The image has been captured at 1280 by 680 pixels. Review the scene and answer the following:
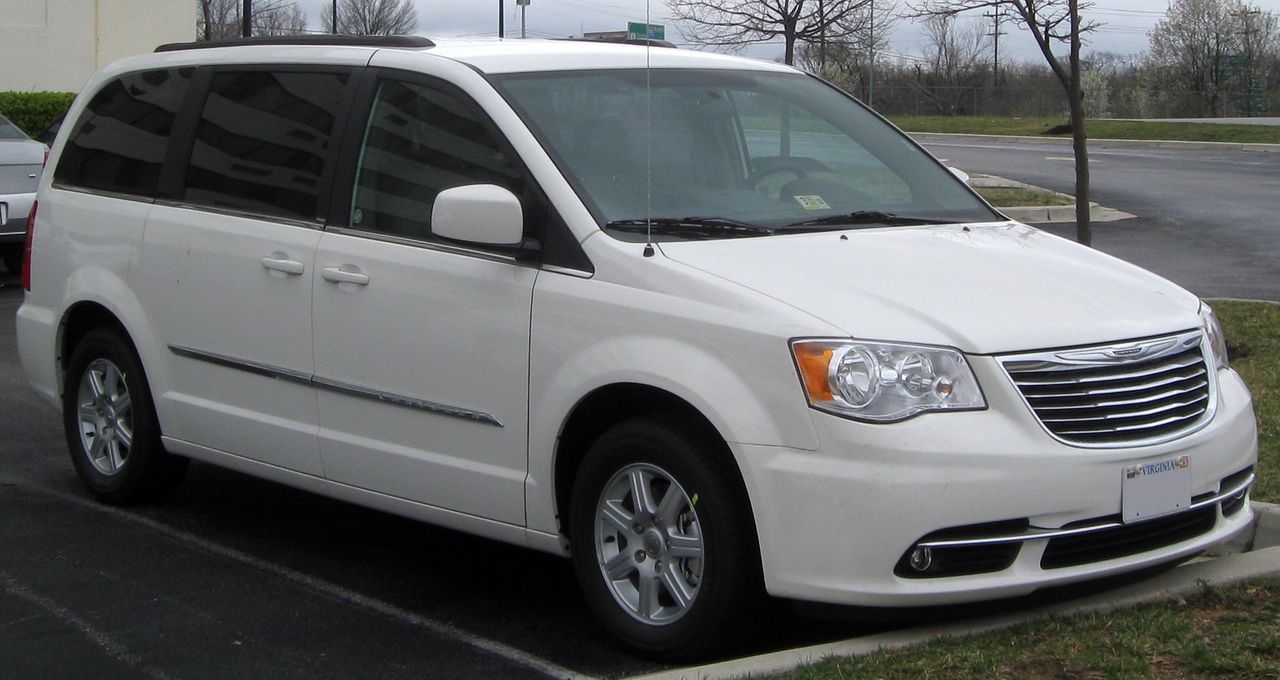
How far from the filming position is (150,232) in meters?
6.36

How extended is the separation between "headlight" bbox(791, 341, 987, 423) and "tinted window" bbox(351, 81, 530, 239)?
4.58 feet

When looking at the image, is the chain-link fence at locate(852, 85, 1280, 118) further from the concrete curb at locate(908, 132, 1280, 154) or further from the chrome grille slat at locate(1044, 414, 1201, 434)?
the chrome grille slat at locate(1044, 414, 1201, 434)

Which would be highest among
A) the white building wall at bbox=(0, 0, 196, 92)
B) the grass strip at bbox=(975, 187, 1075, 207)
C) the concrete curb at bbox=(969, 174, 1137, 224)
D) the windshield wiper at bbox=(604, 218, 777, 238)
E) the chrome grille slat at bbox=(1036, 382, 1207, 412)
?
the white building wall at bbox=(0, 0, 196, 92)

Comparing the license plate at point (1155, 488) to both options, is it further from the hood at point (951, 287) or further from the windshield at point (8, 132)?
the windshield at point (8, 132)

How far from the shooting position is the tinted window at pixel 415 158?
531cm

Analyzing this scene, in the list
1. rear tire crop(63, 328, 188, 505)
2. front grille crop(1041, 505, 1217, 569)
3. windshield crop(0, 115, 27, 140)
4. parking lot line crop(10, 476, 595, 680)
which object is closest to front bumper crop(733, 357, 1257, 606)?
front grille crop(1041, 505, 1217, 569)

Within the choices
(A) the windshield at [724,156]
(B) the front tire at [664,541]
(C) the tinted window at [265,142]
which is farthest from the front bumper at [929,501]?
(C) the tinted window at [265,142]

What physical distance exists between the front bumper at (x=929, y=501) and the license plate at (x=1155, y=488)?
30mm

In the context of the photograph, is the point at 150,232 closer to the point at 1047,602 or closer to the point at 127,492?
the point at 127,492

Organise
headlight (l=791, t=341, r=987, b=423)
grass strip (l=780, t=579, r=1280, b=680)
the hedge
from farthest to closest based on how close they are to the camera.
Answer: the hedge < headlight (l=791, t=341, r=987, b=423) < grass strip (l=780, t=579, r=1280, b=680)

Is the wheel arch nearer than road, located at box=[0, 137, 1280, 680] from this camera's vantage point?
Yes

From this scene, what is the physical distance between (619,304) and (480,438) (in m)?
0.73

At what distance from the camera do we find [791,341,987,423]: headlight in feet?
13.9

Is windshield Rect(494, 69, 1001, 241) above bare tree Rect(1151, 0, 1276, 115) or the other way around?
the other way around
